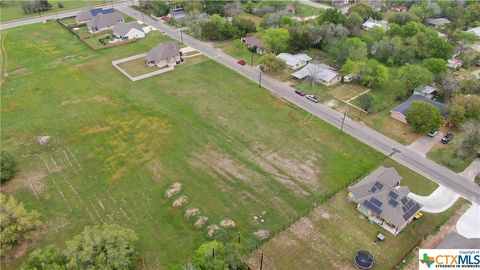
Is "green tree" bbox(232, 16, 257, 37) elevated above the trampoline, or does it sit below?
above

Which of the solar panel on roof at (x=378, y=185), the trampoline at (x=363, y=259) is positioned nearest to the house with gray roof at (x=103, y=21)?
the solar panel on roof at (x=378, y=185)

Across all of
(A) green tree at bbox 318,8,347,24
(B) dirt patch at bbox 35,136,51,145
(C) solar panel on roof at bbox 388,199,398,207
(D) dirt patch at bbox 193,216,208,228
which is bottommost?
(D) dirt patch at bbox 193,216,208,228

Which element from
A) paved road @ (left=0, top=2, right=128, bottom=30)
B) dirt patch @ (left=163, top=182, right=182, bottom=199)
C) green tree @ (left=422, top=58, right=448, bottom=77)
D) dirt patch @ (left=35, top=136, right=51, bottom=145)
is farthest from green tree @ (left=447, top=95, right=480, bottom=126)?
paved road @ (left=0, top=2, right=128, bottom=30)

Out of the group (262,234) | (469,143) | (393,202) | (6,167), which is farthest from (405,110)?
(6,167)

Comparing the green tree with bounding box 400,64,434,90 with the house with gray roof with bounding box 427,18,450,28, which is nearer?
the green tree with bounding box 400,64,434,90

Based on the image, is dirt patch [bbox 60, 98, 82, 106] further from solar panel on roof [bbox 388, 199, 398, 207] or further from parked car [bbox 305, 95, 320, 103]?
solar panel on roof [bbox 388, 199, 398, 207]

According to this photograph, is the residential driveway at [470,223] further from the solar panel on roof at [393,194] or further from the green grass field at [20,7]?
the green grass field at [20,7]
